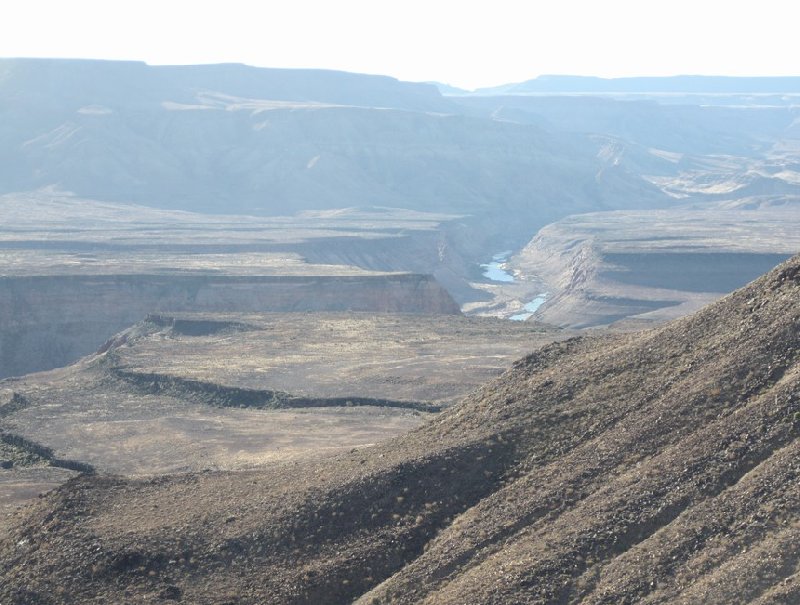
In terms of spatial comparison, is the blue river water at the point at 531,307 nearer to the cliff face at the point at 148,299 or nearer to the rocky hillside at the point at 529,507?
the cliff face at the point at 148,299

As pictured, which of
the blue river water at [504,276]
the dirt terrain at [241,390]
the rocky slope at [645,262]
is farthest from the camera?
the blue river water at [504,276]

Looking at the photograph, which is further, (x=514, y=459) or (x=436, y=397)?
(x=436, y=397)

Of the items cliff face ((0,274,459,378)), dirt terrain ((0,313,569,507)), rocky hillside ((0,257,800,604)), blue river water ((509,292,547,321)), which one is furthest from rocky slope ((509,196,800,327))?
rocky hillside ((0,257,800,604))

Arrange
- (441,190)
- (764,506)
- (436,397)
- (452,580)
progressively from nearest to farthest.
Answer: (764,506) → (452,580) → (436,397) → (441,190)

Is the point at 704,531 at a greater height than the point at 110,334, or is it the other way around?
the point at 704,531

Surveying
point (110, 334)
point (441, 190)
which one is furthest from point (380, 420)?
point (441, 190)

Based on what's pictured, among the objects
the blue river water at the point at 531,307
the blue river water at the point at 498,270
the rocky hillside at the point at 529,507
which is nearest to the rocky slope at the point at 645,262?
the blue river water at the point at 531,307

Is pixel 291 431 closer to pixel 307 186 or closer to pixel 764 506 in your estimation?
pixel 764 506

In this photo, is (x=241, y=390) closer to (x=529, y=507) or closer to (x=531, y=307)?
(x=529, y=507)
